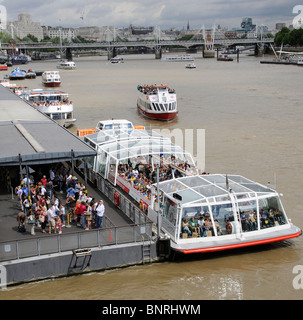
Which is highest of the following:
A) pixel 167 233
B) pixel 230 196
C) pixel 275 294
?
pixel 230 196

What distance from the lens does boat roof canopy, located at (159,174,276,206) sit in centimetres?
1711

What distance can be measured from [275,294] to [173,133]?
3069 cm

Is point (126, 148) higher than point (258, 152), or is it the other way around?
point (126, 148)

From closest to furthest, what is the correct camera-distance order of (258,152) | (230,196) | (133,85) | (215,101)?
1. (230,196)
2. (258,152)
3. (215,101)
4. (133,85)

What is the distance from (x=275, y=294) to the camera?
1528cm

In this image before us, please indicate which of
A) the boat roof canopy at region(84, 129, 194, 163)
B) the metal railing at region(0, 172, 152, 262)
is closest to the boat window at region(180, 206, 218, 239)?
the metal railing at region(0, 172, 152, 262)

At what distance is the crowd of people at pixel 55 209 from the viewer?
17.1 metres

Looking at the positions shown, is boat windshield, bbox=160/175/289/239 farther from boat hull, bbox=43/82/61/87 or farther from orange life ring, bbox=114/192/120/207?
boat hull, bbox=43/82/61/87

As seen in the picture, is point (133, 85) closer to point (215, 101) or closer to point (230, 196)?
point (215, 101)

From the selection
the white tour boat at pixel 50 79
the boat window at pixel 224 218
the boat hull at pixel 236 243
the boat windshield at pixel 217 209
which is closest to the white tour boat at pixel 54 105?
the boat windshield at pixel 217 209

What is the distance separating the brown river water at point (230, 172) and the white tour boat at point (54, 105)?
196 centimetres

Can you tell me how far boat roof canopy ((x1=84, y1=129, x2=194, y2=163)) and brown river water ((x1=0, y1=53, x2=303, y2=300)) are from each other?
6039 mm
